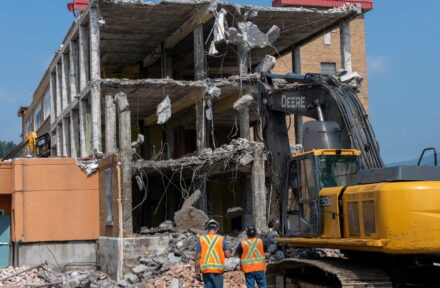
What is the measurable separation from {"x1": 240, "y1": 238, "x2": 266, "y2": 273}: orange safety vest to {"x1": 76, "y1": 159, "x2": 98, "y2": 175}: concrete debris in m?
12.7

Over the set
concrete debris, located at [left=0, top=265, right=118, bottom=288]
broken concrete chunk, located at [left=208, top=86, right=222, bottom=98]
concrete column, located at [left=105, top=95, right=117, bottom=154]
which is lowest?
concrete debris, located at [left=0, top=265, right=118, bottom=288]

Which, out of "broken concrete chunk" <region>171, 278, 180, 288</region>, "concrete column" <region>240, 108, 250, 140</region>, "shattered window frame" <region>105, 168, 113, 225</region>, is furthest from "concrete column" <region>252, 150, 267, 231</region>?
"broken concrete chunk" <region>171, 278, 180, 288</region>

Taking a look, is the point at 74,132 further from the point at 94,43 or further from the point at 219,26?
the point at 219,26

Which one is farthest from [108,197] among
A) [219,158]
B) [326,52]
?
[326,52]

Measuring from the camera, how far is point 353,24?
42094 millimetres

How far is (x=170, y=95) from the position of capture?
27.8m

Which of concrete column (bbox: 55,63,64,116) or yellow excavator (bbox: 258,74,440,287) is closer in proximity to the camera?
yellow excavator (bbox: 258,74,440,287)

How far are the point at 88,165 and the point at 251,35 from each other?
8968 mm

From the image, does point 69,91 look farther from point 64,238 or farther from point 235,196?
point 64,238

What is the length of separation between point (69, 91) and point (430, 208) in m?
27.4

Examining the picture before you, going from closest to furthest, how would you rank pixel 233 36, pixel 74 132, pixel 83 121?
1. pixel 233 36
2. pixel 83 121
3. pixel 74 132

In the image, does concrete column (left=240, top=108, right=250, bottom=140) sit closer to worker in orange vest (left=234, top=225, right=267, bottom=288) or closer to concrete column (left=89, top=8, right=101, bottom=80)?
concrete column (left=89, top=8, right=101, bottom=80)

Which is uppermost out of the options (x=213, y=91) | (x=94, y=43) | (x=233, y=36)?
(x=233, y=36)

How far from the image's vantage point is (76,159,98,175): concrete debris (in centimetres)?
2258
